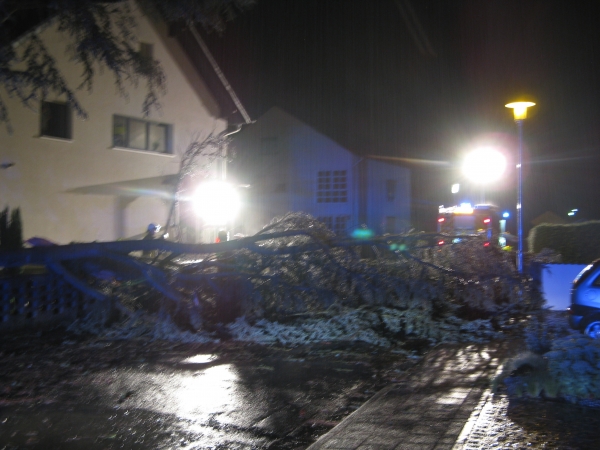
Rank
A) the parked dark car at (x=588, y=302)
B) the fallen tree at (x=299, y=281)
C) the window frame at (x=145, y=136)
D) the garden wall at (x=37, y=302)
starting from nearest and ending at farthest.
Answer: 1. the parked dark car at (x=588, y=302)
2. the garden wall at (x=37, y=302)
3. the fallen tree at (x=299, y=281)
4. the window frame at (x=145, y=136)

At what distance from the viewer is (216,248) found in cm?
1031

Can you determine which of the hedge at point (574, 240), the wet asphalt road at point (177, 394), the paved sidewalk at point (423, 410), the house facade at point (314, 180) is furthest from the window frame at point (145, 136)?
the house facade at point (314, 180)

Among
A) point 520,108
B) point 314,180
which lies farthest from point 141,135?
point 314,180

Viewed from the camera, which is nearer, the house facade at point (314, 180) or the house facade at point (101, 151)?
the house facade at point (101, 151)

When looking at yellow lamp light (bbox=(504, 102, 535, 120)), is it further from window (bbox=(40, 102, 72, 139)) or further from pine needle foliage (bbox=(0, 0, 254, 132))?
window (bbox=(40, 102, 72, 139))

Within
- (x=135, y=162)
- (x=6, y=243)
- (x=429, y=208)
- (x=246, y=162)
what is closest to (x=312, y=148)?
(x=246, y=162)

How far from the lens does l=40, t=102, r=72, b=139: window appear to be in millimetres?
15820

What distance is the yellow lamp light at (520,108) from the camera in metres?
13.0

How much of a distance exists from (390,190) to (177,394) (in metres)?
27.7

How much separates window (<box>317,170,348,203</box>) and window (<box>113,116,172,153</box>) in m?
14.9

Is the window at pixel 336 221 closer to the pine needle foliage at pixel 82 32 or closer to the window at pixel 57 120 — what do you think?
the window at pixel 57 120

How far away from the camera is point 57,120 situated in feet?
52.9

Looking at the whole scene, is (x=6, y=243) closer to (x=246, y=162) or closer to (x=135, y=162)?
(x=135, y=162)

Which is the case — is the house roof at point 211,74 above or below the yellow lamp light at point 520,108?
above
